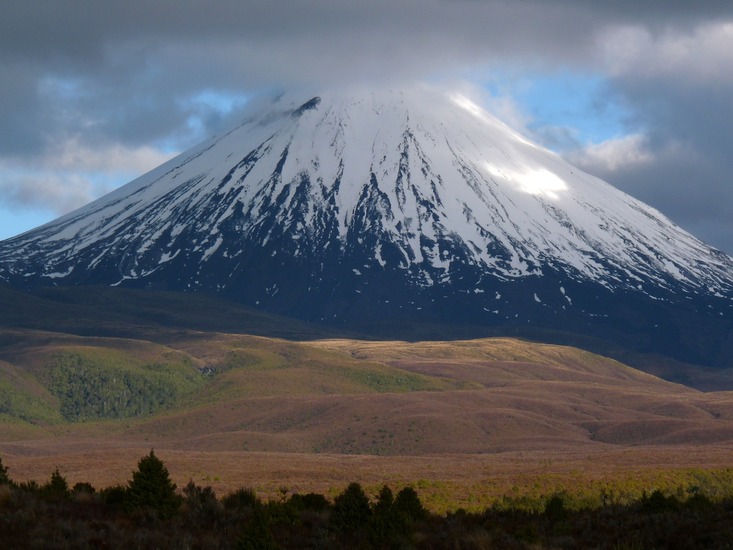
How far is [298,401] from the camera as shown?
133 m

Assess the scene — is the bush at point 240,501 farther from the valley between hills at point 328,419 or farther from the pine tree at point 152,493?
the valley between hills at point 328,419

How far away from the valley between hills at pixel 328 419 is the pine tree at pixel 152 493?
20197mm

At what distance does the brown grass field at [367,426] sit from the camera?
61.8 m

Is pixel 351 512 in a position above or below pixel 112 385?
below

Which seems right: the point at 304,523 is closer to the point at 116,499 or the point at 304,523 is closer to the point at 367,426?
the point at 116,499

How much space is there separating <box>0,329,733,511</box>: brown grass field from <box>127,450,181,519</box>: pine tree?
61.8 ft

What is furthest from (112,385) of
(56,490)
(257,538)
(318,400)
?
(257,538)

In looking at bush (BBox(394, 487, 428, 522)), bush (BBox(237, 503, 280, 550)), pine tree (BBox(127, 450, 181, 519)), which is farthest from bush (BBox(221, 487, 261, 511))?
bush (BBox(237, 503, 280, 550))

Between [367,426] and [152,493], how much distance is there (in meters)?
86.1

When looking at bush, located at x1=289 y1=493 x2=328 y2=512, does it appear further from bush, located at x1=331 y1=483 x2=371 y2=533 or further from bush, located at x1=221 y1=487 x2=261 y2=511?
bush, located at x1=331 y1=483 x2=371 y2=533

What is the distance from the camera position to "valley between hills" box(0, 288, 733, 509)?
64688 millimetres

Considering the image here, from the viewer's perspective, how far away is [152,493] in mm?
28062

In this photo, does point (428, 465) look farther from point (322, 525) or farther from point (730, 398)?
point (730, 398)

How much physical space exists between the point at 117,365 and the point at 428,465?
314 feet
